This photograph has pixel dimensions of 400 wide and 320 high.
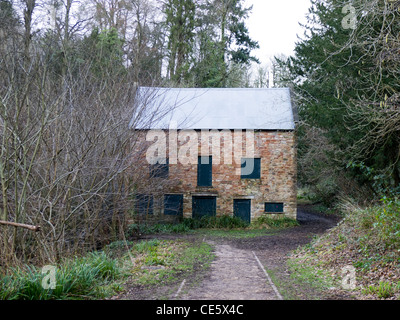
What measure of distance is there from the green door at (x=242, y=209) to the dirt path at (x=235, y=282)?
796cm

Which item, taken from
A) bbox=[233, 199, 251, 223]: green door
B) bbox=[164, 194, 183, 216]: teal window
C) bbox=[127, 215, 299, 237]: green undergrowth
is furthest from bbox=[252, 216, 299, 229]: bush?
bbox=[164, 194, 183, 216]: teal window

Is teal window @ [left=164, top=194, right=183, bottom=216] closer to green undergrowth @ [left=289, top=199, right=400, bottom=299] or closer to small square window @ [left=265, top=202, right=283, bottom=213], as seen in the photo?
small square window @ [left=265, top=202, right=283, bottom=213]

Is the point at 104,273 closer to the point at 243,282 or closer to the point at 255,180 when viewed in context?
the point at 243,282

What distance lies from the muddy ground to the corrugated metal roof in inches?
284

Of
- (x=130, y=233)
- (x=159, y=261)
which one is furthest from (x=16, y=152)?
(x=130, y=233)

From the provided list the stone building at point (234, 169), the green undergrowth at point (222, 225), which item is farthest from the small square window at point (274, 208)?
the green undergrowth at point (222, 225)

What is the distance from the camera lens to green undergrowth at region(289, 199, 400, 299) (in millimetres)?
7185

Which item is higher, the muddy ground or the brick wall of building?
the brick wall of building

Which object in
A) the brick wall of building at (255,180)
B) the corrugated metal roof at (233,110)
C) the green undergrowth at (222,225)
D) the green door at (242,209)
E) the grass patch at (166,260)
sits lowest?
the green undergrowth at (222,225)

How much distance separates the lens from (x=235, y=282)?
7734 mm

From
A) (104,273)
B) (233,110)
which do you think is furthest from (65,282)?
(233,110)

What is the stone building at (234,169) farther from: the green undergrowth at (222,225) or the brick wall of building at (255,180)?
the green undergrowth at (222,225)

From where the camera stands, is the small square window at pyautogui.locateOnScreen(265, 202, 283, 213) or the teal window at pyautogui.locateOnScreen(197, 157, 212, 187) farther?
the teal window at pyautogui.locateOnScreen(197, 157, 212, 187)

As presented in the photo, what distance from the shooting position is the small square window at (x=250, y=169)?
746 inches
